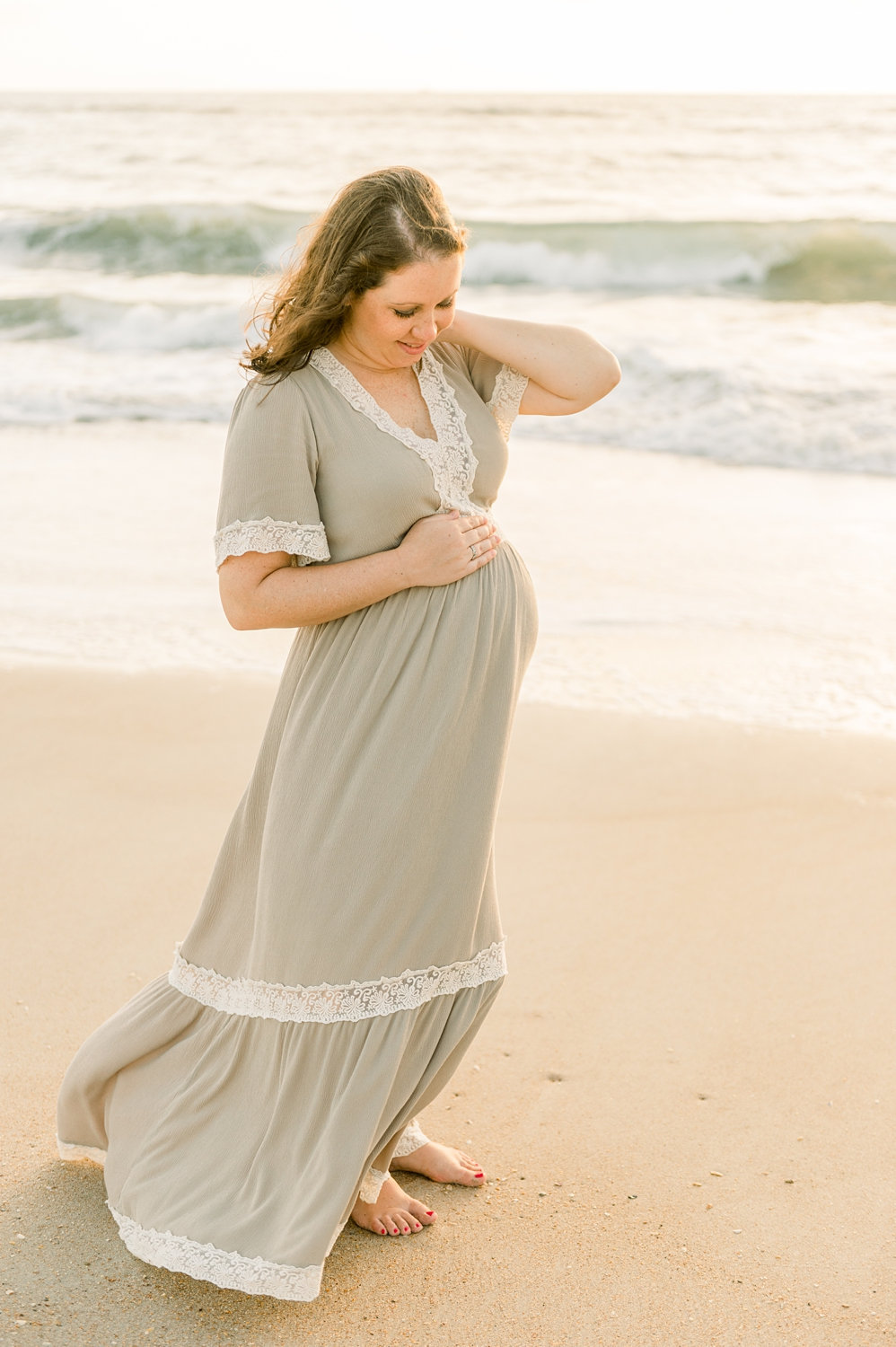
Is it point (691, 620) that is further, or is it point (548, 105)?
point (548, 105)

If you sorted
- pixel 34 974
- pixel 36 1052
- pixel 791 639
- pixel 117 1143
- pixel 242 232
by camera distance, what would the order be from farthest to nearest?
pixel 242 232 < pixel 791 639 < pixel 34 974 < pixel 36 1052 < pixel 117 1143

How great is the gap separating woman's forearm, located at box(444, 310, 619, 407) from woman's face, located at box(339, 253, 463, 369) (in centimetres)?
13

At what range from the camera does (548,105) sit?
31141 mm

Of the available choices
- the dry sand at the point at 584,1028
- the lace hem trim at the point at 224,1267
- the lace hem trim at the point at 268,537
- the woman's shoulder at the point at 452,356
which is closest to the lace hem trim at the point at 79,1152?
the dry sand at the point at 584,1028

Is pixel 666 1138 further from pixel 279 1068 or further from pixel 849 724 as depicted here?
pixel 849 724

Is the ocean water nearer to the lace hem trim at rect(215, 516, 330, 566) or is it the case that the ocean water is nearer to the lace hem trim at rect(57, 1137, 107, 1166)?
the lace hem trim at rect(215, 516, 330, 566)

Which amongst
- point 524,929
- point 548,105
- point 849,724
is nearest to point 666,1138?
point 524,929

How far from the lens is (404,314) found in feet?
7.00

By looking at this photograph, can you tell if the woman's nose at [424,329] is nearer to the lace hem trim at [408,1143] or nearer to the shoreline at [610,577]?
the lace hem trim at [408,1143]

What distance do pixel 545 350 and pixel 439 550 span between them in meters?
0.47

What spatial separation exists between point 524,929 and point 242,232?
53.1 ft

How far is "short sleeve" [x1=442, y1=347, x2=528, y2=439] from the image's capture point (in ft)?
7.95

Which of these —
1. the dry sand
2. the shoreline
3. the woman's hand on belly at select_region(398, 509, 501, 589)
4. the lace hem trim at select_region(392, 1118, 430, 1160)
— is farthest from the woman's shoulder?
the shoreline

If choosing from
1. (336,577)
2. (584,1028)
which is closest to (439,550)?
(336,577)
